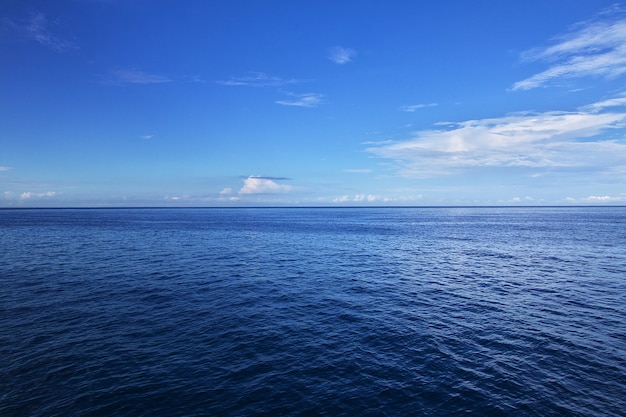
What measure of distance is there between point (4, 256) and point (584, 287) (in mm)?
99387

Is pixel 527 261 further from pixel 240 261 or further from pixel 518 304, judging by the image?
pixel 240 261

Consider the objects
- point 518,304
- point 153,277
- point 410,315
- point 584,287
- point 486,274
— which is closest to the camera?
point 410,315

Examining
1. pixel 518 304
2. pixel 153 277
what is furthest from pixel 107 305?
pixel 518 304

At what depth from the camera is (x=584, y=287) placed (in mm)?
45281

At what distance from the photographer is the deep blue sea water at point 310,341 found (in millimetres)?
20250

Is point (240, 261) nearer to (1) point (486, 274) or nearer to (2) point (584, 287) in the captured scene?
(1) point (486, 274)

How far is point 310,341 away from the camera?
28.7 metres

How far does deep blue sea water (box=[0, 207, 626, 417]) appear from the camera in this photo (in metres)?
20.2

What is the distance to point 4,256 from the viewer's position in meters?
66.9

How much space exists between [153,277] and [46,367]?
89.5 ft

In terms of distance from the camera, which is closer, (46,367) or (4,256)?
(46,367)

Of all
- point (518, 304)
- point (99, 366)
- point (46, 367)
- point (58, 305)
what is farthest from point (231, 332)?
point (518, 304)

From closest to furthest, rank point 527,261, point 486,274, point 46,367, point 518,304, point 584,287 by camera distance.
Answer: point 46,367
point 518,304
point 584,287
point 486,274
point 527,261

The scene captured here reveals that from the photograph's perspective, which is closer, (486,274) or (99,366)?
(99,366)
